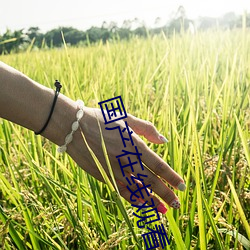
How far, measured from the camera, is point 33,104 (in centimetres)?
77

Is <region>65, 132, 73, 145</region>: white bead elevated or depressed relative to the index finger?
elevated

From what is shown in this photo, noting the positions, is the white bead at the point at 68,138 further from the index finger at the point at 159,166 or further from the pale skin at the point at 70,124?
the index finger at the point at 159,166

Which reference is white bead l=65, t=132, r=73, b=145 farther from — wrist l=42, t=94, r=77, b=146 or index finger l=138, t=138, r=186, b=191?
index finger l=138, t=138, r=186, b=191

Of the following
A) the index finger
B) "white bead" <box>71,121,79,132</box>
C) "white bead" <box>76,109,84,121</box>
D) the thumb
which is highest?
"white bead" <box>76,109,84,121</box>

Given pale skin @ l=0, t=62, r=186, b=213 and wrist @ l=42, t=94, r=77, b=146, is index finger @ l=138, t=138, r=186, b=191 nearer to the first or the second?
pale skin @ l=0, t=62, r=186, b=213

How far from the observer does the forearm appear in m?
0.76

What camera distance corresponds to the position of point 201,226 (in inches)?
24.4

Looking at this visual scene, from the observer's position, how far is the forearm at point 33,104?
2.50 ft

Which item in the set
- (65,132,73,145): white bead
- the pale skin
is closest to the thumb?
the pale skin

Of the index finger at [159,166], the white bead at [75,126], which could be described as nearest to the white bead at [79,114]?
the white bead at [75,126]

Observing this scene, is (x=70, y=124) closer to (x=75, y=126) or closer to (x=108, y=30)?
(x=75, y=126)

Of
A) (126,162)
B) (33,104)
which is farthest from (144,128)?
(33,104)

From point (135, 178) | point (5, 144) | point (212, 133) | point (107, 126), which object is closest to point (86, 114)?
point (107, 126)

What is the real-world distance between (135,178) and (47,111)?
8.3 inches
